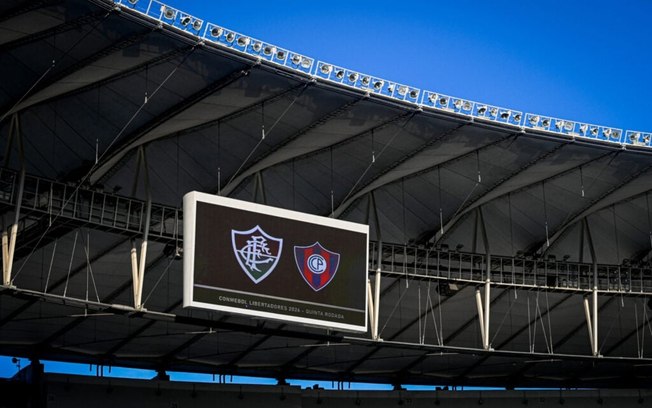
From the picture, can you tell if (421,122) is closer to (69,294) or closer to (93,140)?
(93,140)

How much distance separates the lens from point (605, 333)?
69.9 metres

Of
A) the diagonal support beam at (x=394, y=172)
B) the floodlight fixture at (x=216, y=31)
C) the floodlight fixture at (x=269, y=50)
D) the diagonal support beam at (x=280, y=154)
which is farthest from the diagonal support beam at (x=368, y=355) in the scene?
the floodlight fixture at (x=216, y=31)

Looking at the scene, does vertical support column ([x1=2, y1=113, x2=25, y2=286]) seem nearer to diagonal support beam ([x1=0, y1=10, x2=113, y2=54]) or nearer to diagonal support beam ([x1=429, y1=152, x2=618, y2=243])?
diagonal support beam ([x1=0, y1=10, x2=113, y2=54])

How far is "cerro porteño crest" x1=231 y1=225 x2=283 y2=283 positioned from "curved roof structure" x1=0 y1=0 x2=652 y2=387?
316 cm

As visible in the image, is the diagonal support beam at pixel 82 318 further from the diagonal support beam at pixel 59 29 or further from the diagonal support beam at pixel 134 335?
the diagonal support beam at pixel 59 29

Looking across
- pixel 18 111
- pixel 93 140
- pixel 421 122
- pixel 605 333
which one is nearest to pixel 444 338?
pixel 605 333

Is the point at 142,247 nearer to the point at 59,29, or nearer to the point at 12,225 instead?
the point at 12,225

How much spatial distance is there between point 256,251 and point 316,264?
2892 millimetres

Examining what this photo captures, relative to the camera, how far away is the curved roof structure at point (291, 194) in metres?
45.1

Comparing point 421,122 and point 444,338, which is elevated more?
point 421,122

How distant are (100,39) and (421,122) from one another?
1539 cm

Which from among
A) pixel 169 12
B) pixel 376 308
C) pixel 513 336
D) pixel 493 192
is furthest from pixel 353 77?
pixel 513 336

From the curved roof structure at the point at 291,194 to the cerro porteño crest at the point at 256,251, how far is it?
3.16m

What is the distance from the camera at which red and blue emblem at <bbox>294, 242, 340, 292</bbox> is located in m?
48.2
